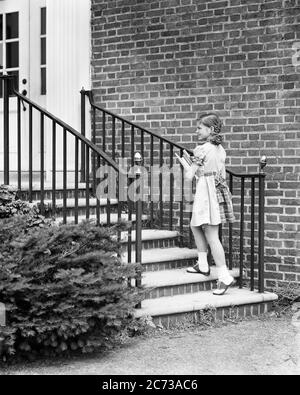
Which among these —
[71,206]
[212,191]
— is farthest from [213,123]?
[71,206]

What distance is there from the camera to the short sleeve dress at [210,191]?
19.5 ft

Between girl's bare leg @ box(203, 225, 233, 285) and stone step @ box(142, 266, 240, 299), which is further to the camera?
girl's bare leg @ box(203, 225, 233, 285)

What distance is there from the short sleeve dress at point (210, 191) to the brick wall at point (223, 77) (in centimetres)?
82

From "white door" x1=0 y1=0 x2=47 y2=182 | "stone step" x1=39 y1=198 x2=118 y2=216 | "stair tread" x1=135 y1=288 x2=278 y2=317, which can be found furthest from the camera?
"white door" x1=0 y1=0 x2=47 y2=182

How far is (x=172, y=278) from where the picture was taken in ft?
19.7

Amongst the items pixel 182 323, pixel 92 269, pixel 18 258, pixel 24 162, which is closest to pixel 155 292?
pixel 182 323

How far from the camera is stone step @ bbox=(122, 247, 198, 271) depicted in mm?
6285

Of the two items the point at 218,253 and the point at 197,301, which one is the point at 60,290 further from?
the point at 218,253

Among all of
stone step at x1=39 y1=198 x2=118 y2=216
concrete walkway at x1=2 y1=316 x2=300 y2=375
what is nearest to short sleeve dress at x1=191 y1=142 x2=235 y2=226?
concrete walkway at x1=2 y1=316 x2=300 y2=375

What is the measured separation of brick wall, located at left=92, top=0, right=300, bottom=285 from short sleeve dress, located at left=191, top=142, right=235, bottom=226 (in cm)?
82

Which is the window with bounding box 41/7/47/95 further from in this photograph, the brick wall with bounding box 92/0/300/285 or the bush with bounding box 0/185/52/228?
the bush with bounding box 0/185/52/228

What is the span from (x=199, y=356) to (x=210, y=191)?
168 centimetres
